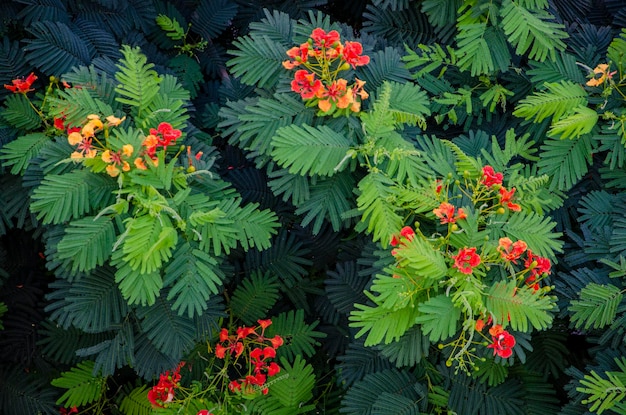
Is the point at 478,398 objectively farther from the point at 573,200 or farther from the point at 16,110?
the point at 16,110

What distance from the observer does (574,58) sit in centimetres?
286

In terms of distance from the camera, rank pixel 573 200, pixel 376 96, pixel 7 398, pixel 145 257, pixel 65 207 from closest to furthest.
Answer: pixel 145 257
pixel 65 207
pixel 376 96
pixel 573 200
pixel 7 398

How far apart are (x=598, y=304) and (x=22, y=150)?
223 centimetres

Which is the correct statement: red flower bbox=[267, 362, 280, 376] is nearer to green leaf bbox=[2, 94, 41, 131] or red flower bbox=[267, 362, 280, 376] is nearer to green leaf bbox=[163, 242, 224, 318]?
green leaf bbox=[163, 242, 224, 318]

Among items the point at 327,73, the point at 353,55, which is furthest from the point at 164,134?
the point at 353,55

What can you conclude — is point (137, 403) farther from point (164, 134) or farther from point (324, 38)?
point (324, 38)

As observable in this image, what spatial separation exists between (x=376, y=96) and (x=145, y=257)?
1106 mm

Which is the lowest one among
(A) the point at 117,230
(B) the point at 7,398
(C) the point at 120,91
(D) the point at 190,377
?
(B) the point at 7,398

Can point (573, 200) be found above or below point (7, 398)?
above

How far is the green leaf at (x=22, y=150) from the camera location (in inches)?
98.8

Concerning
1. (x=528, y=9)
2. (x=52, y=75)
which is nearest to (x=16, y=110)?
(x=52, y=75)

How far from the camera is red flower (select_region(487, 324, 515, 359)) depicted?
86.6 inches

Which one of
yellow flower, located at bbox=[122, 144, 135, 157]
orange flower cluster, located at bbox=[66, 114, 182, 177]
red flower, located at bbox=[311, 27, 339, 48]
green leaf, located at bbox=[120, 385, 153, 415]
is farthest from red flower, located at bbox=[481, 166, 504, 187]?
green leaf, located at bbox=[120, 385, 153, 415]

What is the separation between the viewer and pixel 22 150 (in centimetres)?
253
